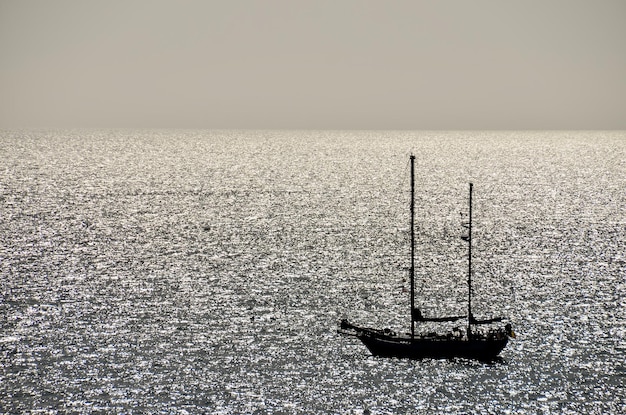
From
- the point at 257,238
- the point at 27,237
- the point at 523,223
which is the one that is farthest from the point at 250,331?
the point at 523,223

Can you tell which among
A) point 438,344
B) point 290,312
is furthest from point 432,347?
point 290,312

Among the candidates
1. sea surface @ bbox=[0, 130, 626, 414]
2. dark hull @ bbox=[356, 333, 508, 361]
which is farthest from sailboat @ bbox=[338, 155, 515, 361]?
sea surface @ bbox=[0, 130, 626, 414]

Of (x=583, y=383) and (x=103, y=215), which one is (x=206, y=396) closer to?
(x=583, y=383)

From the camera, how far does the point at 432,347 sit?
68375mm

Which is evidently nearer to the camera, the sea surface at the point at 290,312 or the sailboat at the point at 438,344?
the sea surface at the point at 290,312

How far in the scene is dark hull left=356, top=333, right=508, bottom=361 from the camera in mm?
67688

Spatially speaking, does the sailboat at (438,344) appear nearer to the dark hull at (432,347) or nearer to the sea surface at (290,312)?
the dark hull at (432,347)

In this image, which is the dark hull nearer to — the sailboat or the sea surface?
the sailboat

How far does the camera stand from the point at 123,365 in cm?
6519

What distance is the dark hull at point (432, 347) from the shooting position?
67688mm

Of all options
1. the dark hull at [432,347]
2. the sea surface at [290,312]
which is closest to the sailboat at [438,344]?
the dark hull at [432,347]

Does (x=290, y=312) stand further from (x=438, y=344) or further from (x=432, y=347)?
(x=438, y=344)

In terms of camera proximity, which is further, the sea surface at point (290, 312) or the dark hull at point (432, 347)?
the dark hull at point (432, 347)

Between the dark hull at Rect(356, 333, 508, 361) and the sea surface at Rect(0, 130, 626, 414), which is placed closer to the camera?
the sea surface at Rect(0, 130, 626, 414)
